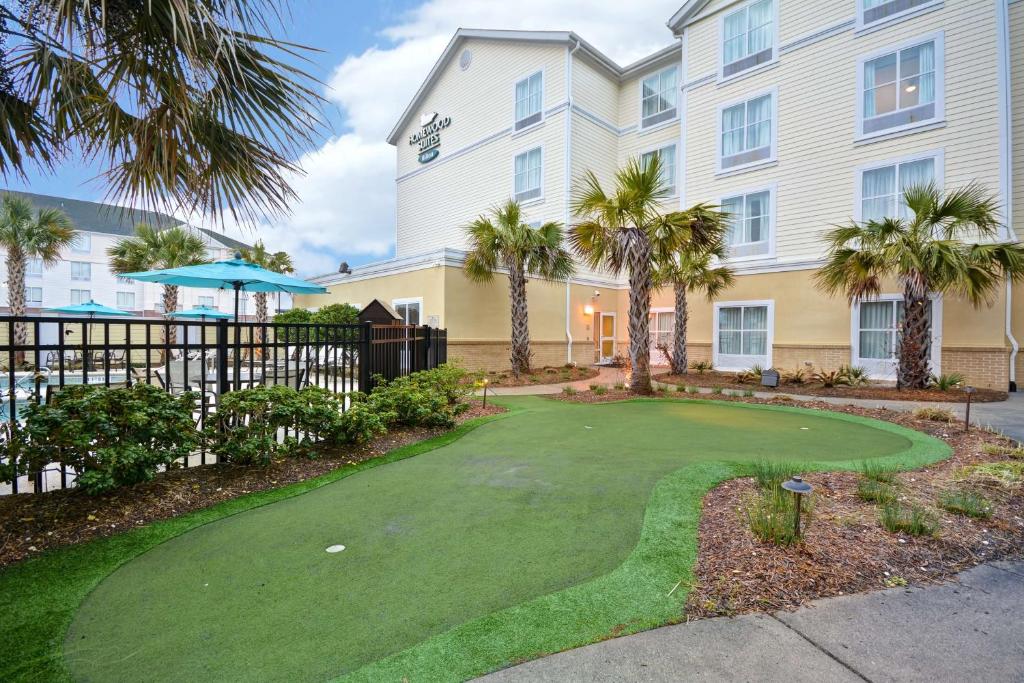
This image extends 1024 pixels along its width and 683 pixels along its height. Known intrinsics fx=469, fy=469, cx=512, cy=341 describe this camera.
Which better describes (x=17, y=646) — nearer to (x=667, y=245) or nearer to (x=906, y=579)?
(x=906, y=579)

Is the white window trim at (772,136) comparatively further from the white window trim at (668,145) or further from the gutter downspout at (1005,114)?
the gutter downspout at (1005,114)

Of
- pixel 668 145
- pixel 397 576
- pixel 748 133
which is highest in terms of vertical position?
pixel 668 145

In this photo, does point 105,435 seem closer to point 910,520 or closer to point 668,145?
point 910,520

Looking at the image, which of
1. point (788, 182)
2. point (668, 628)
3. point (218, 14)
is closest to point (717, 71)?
point (788, 182)

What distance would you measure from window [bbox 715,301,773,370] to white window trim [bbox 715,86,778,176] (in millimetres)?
4307

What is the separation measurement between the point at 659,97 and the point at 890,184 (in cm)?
875

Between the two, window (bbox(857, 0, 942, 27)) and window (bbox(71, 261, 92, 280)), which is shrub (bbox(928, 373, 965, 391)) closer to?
window (bbox(857, 0, 942, 27))

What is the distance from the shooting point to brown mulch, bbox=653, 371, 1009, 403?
32.2ft

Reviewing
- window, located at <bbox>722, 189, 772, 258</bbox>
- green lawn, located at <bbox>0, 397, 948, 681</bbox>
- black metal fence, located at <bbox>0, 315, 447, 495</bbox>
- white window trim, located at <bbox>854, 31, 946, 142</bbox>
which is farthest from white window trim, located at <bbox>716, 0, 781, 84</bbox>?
green lawn, located at <bbox>0, 397, 948, 681</bbox>

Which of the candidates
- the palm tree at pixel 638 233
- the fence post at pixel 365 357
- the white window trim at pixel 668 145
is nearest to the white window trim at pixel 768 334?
the white window trim at pixel 668 145

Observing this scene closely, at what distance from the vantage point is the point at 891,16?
12469 millimetres

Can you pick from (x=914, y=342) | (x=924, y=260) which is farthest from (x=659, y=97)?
(x=914, y=342)

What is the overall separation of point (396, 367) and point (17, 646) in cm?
647

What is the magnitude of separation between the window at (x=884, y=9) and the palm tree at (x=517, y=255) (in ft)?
33.3
